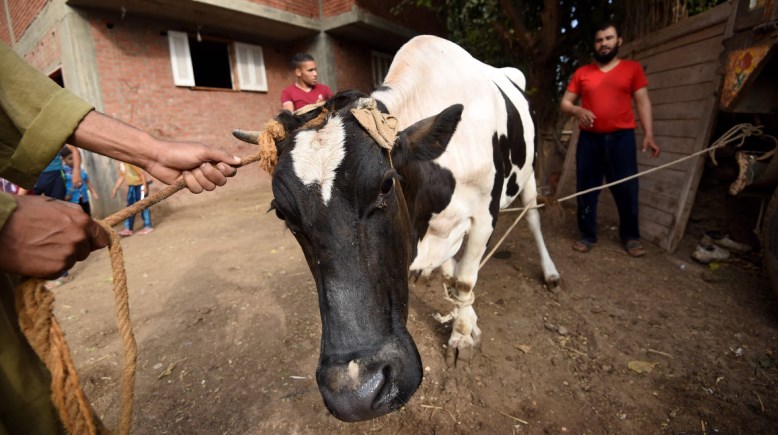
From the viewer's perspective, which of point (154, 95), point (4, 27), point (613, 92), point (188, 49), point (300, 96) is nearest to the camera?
point (613, 92)

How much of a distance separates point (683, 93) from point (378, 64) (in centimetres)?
891

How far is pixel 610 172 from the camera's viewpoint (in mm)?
4203

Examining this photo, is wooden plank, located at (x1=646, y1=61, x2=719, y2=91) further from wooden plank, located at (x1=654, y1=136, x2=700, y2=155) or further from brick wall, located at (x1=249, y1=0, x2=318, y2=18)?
brick wall, located at (x1=249, y1=0, x2=318, y2=18)

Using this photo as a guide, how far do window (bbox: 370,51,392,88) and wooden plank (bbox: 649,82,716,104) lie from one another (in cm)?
818

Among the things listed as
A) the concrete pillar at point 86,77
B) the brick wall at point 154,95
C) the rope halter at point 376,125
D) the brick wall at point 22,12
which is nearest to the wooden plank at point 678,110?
the rope halter at point 376,125

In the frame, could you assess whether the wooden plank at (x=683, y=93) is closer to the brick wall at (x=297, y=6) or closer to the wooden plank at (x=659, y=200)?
the wooden plank at (x=659, y=200)

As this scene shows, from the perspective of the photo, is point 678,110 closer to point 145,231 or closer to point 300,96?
point 300,96

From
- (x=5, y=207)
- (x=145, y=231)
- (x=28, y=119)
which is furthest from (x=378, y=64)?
(x=5, y=207)

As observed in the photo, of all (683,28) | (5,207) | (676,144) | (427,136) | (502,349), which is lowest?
(502,349)

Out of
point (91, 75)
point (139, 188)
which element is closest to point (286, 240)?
point (139, 188)

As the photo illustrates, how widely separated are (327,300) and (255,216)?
19.6 feet

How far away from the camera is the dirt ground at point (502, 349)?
2.09m

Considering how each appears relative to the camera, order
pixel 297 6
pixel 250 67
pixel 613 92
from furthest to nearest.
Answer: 1. pixel 250 67
2. pixel 297 6
3. pixel 613 92

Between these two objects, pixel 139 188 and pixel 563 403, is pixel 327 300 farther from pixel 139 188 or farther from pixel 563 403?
pixel 139 188
